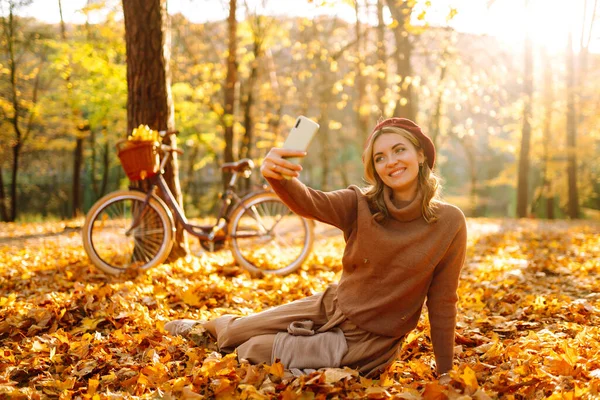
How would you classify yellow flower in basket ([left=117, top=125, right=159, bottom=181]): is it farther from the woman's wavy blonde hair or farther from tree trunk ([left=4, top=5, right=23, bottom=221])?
tree trunk ([left=4, top=5, right=23, bottom=221])

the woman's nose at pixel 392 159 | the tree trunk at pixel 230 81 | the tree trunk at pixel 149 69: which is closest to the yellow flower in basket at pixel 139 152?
the tree trunk at pixel 149 69

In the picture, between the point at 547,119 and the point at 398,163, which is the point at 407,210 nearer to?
the point at 398,163

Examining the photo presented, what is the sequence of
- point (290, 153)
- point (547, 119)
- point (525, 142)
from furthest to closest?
point (547, 119) < point (525, 142) < point (290, 153)

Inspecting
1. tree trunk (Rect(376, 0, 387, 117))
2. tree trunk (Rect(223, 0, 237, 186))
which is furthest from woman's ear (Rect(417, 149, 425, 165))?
tree trunk (Rect(223, 0, 237, 186))

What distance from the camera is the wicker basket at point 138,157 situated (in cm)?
475

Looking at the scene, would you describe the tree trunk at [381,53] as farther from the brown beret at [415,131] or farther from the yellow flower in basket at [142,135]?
the brown beret at [415,131]

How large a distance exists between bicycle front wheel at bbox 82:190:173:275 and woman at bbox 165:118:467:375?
2630 millimetres

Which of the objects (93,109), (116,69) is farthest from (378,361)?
(93,109)

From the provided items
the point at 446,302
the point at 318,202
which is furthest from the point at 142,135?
the point at 446,302

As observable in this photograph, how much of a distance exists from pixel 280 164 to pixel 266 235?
3.29m

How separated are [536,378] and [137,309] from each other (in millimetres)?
2692

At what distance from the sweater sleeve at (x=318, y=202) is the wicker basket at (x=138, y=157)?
276 centimetres

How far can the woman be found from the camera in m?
2.51

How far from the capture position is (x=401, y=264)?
2.51 metres
